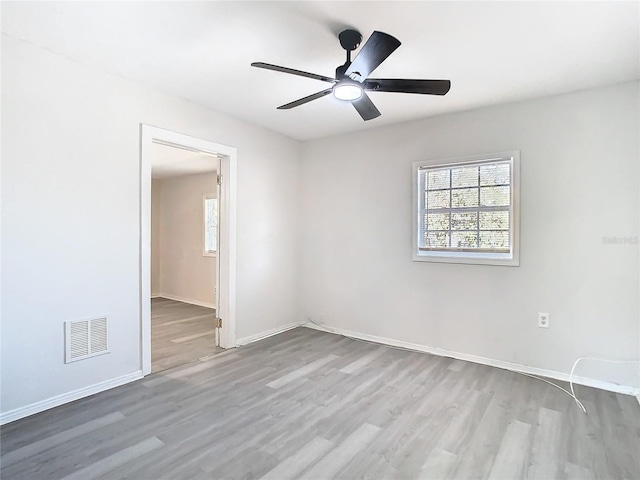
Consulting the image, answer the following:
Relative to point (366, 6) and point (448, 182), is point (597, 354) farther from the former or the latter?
point (366, 6)

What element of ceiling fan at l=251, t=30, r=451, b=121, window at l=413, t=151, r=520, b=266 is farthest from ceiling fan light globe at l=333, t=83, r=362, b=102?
window at l=413, t=151, r=520, b=266

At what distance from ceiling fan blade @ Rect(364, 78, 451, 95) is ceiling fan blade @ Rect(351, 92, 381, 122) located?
10 cm

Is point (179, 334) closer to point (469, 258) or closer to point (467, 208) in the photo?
point (469, 258)

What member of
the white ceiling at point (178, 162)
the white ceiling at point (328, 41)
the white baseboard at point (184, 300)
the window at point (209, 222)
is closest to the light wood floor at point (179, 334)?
the white baseboard at point (184, 300)

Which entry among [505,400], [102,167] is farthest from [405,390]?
[102,167]

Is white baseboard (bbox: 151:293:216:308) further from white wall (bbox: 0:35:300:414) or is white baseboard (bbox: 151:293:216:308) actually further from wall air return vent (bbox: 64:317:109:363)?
Answer: wall air return vent (bbox: 64:317:109:363)

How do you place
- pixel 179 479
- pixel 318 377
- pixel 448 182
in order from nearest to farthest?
pixel 179 479
pixel 318 377
pixel 448 182

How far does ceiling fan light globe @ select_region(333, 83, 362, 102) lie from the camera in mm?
2170

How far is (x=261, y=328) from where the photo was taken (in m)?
4.29

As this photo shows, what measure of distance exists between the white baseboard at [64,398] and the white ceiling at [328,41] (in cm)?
251

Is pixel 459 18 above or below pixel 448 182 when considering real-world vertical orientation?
above

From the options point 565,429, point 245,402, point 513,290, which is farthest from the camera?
point 513,290

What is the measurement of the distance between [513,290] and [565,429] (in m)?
1.31

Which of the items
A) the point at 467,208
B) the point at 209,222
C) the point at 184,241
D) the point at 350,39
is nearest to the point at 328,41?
the point at 350,39
